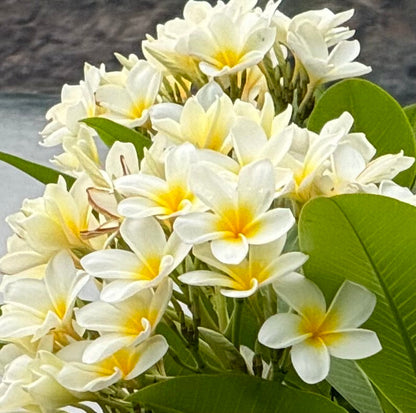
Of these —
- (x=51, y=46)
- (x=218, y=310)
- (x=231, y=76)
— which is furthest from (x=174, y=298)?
(x=51, y=46)

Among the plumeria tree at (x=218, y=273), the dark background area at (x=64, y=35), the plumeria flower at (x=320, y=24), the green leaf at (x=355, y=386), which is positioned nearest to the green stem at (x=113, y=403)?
the plumeria tree at (x=218, y=273)

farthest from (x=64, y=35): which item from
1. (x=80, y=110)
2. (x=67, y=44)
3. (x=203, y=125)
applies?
(x=203, y=125)

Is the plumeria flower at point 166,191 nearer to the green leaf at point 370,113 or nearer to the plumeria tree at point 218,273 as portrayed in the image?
the plumeria tree at point 218,273

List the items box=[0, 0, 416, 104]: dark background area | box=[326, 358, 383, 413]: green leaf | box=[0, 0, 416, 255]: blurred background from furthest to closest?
box=[0, 0, 416, 104]: dark background area → box=[0, 0, 416, 255]: blurred background → box=[326, 358, 383, 413]: green leaf

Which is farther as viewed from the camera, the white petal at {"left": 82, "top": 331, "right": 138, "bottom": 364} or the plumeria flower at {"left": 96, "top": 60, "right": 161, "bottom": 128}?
the plumeria flower at {"left": 96, "top": 60, "right": 161, "bottom": 128}

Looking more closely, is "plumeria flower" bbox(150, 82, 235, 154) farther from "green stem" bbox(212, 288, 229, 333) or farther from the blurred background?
the blurred background

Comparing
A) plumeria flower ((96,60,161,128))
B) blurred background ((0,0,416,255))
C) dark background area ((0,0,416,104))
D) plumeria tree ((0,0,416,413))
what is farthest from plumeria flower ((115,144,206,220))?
dark background area ((0,0,416,104))

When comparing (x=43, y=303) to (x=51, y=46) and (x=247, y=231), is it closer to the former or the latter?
(x=247, y=231)
